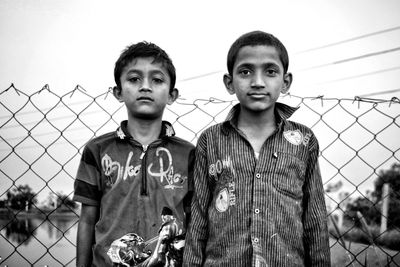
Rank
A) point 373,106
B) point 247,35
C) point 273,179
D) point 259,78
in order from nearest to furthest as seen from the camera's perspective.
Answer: point 273,179
point 259,78
point 247,35
point 373,106

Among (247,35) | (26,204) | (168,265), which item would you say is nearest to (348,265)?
(168,265)

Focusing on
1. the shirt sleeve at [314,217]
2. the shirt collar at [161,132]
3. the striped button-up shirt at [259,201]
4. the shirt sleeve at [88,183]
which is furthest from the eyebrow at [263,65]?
the shirt sleeve at [88,183]

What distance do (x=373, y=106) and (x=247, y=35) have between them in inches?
35.6

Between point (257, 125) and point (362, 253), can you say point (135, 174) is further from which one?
point (362, 253)

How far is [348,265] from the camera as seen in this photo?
2.44 m

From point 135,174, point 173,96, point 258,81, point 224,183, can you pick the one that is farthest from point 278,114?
point 135,174

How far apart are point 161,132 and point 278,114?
626 millimetres

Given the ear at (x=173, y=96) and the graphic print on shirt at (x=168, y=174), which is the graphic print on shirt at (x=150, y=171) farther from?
the ear at (x=173, y=96)

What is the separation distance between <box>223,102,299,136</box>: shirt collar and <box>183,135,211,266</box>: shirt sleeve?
0.16 m

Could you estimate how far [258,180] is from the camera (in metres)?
1.78

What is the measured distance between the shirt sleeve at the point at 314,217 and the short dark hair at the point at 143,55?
0.85 metres

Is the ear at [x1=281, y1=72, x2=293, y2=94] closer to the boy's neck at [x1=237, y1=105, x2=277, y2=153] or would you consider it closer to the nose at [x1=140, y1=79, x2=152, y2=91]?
the boy's neck at [x1=237, y1=105, x2=277, y2=153]

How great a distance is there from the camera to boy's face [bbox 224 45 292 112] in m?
1.92

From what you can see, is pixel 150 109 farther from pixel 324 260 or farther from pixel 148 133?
pixel 324 260
